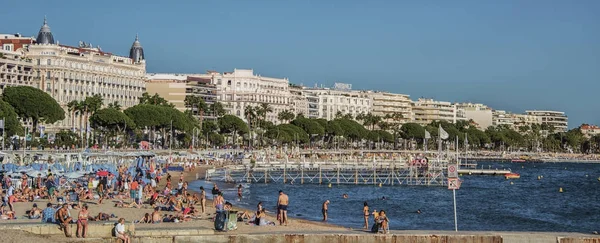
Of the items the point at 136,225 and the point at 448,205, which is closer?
the point at 136,225

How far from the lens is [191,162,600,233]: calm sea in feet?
167

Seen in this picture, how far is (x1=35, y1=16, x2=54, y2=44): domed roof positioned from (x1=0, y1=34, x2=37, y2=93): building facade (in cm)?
216

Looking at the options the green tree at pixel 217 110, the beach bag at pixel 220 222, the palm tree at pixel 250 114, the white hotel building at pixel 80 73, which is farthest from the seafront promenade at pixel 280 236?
the palm tree at pixel 250 114

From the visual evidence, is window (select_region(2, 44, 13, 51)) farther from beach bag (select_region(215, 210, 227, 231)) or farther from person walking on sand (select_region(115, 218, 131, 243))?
person walking on sand (select_region(115, 218, 131, 243))

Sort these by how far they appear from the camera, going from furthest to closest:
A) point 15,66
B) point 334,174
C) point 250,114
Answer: point 250,114 < point 15,66 < point 334,174

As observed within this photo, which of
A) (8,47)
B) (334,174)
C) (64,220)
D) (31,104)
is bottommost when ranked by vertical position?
(64,220)

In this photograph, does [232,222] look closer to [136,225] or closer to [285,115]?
[136,225]

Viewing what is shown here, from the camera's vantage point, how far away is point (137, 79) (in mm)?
163125

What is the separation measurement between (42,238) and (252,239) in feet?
21.9

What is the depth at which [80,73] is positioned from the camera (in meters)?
145

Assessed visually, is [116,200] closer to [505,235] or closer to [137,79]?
[505,235]

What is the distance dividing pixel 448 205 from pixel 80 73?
9377 cm

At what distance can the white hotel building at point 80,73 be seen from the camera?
139375 mm

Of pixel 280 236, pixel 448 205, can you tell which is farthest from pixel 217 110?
pixel 280 236
